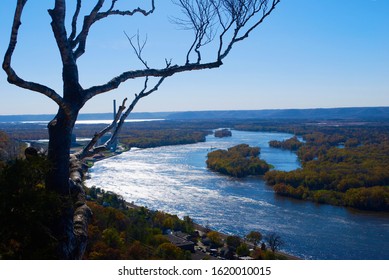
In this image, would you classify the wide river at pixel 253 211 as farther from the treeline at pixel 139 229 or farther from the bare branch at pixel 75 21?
the bare branch at pixel 75 21

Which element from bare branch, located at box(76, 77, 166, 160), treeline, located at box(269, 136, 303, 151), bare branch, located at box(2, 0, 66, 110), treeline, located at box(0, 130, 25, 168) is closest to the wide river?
treeline, located at box(0, 130, 25, 168)

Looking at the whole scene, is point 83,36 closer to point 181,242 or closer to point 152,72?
point 152,72

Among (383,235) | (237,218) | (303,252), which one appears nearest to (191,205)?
(237,218)

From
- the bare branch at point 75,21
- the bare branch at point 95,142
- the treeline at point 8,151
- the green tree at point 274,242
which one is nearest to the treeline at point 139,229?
the green tree at point 274,242

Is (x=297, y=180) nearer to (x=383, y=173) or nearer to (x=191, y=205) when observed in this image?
(x=383, y=173)

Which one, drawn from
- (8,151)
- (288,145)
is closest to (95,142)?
(8,151)

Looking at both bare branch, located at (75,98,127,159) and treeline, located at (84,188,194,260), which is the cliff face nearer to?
bare branch, located at (75,98,127,159)
